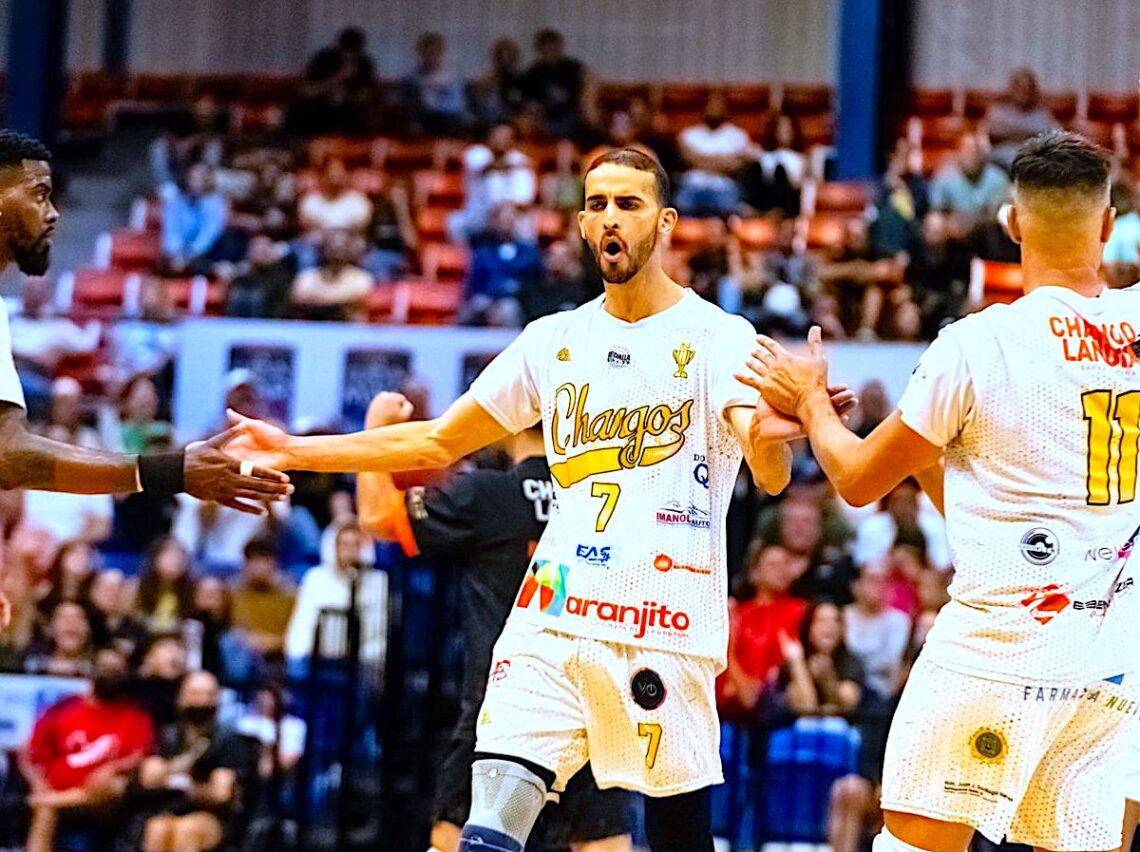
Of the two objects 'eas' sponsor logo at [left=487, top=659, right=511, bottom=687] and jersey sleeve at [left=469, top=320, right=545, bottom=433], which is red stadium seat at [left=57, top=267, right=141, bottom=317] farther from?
'eas' sponsor logo at [left=487, top=659, right=511, bottom=687]

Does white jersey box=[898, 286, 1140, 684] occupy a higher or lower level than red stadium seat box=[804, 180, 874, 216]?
lower

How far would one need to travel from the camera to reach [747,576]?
921cm

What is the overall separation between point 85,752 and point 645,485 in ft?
15.7

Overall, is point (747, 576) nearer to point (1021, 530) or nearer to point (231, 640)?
point (231, 640)

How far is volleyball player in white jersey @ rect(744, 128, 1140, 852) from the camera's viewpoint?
4.36 m

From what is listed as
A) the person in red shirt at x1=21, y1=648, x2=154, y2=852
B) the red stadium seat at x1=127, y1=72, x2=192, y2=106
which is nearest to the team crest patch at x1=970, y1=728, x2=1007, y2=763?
the person in red shirt at x1=21, y1=648, x2=154, y2=852

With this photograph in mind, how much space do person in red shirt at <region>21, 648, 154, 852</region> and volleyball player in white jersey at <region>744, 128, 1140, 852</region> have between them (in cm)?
532

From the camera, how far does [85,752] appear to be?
29.3 ft

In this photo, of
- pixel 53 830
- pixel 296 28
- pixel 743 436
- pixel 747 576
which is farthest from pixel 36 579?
pixel 296 28

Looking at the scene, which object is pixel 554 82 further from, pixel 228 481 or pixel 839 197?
pixel 228 481

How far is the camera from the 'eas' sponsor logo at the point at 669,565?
5062 millimetres

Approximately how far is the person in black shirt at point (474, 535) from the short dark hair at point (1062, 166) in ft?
8.76

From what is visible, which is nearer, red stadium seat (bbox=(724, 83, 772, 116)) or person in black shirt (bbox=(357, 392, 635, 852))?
person in black shirt (bbox=(357, 392, 635, 852))

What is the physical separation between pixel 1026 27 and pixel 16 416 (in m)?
14.6
